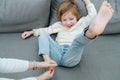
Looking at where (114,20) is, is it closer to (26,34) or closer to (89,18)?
(89,18)

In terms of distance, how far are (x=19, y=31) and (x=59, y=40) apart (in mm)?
359

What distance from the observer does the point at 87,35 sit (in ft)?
4.35

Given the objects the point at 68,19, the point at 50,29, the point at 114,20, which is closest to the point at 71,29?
the point at 68,19

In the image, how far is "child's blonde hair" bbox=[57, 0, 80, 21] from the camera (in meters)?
1.66

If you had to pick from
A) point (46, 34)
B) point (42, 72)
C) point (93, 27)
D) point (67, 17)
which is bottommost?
point (42, 72)

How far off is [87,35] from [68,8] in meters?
0.39

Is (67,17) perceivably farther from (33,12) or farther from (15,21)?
(15,21)

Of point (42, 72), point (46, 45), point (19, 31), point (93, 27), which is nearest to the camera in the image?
point (93, 27)

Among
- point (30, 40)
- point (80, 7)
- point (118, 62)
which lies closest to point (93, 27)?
point (118, 62)

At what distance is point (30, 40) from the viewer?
1.75 m

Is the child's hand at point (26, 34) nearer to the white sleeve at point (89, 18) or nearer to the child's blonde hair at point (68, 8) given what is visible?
the child's blonde hair at point (68, 8)

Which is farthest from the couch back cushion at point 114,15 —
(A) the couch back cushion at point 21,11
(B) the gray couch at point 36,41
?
(A) the couch back cushion at point 21,11

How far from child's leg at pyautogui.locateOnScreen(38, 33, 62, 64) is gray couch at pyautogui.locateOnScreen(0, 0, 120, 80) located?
0.22 feet

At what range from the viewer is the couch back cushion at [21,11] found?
1773mm
